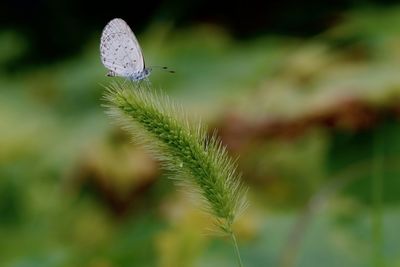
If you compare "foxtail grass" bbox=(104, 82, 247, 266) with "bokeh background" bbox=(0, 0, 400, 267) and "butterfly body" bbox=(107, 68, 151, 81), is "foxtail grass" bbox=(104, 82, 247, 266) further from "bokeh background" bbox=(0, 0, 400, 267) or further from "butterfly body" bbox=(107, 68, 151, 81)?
"bokeh background" bbox=(0, 0, 400, 267)

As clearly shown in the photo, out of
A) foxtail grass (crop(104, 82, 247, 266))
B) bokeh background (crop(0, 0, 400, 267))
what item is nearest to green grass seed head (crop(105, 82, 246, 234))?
foxtail grass (crop(104, 82, 247, 266))

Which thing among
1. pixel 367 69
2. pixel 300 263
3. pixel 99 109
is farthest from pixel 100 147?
pixel 300 263

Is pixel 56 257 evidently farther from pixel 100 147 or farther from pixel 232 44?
pixel 232 44

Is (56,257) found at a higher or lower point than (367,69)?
lower

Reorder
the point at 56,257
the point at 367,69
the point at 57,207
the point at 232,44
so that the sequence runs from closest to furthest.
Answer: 1. the point at 56,257
2. the point at 367,69
3. the point at 57,207
4. the point at 232,44

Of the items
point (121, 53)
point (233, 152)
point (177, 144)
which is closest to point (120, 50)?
point (121, 53)

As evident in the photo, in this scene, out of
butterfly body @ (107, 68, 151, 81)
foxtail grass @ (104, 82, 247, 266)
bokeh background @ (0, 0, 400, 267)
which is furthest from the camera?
bokeh background @ (0, 0, 400, 267)

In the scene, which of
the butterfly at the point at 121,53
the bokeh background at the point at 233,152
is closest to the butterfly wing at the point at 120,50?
the butterfly at the point at 121,53
